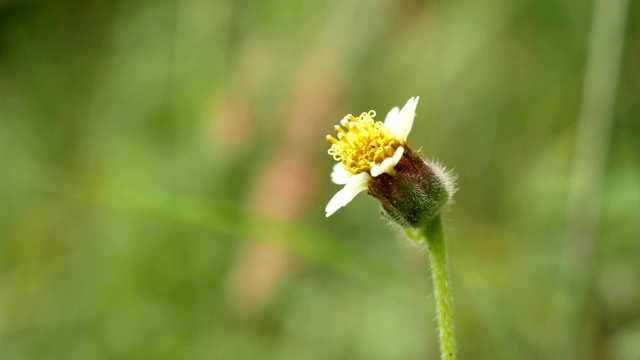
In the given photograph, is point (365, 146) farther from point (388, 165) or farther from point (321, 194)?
point (321, 194)

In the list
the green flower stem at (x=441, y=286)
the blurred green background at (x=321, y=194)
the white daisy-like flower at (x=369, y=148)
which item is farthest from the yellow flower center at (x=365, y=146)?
the blurred green background at (x=321, y=194)

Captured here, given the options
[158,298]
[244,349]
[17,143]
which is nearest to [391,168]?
[244,349]

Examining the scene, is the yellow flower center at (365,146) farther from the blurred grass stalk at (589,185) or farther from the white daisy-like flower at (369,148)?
the blurred grass stalk at (589,185)

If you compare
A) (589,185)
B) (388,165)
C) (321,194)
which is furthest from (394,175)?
(321,194)

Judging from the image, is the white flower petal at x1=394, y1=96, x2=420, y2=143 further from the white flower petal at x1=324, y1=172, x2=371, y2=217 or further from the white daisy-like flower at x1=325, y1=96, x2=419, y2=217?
the white flower petal at x1=324, y1=172, x2=371, y2=217

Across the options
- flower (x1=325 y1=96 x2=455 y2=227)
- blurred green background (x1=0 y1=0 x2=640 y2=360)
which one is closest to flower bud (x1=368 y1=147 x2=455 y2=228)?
flower (x1=325 y1=96 x2=455 y2=227)
